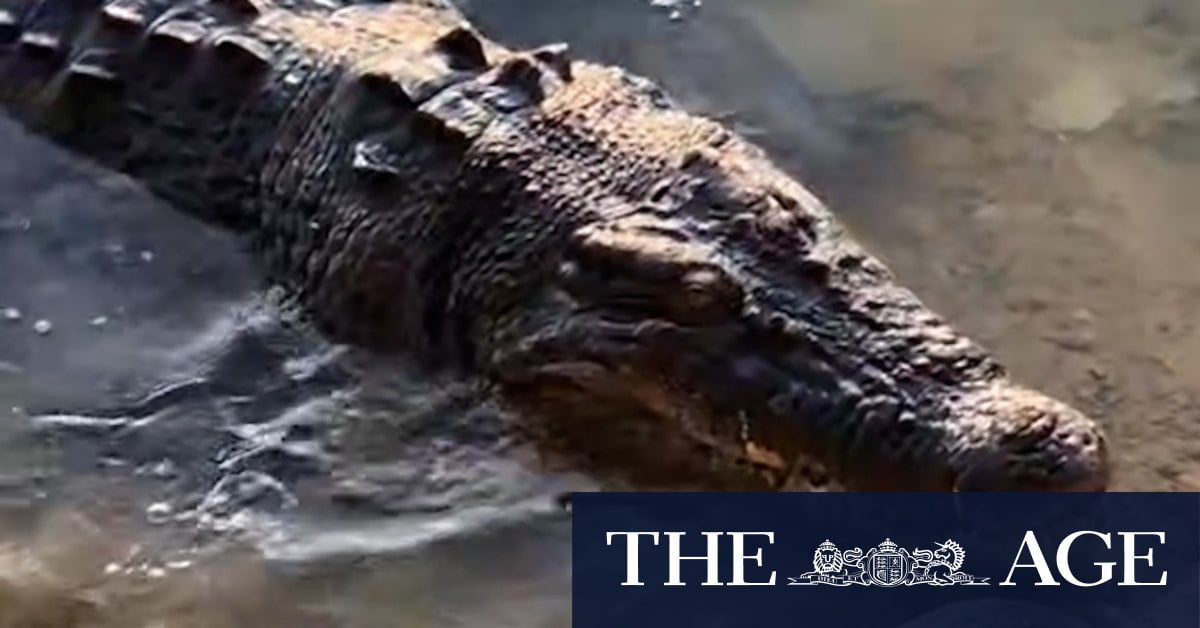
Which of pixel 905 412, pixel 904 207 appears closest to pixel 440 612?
pixel 905 412

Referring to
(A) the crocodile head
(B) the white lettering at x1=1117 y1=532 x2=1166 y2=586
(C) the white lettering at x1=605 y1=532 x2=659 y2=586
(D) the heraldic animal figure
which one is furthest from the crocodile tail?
(B) the white lettering at x1=1117 y1=532 x2=1166 y2=586

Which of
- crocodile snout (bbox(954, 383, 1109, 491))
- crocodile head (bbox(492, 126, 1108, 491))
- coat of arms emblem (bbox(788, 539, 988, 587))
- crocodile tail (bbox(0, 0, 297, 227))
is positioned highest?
crocodile tail (bbox(0, 0, 297, 227))

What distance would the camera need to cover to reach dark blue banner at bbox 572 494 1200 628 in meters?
3.51

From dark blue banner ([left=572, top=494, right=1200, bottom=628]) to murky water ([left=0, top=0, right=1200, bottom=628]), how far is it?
118 mm

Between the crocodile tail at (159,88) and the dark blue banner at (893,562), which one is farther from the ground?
the crocodile tail at (159,88)

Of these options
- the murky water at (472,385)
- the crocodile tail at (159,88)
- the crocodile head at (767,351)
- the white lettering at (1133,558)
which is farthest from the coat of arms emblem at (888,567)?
the crocodile tail at (159,88)

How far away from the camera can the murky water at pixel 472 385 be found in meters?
3.73

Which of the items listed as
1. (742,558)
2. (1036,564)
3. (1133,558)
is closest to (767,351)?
(742,558)

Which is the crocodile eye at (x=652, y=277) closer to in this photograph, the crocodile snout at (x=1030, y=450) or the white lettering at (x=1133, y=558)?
the crocodile snout at (x=1030, y=450)

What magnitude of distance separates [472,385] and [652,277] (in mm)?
483

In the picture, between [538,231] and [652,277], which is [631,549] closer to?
[652,277]

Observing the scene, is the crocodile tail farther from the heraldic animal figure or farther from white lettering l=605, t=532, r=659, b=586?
the heraldic animal figure

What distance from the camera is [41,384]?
13.7 ft

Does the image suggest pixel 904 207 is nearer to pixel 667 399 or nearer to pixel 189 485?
pixel 667 399
